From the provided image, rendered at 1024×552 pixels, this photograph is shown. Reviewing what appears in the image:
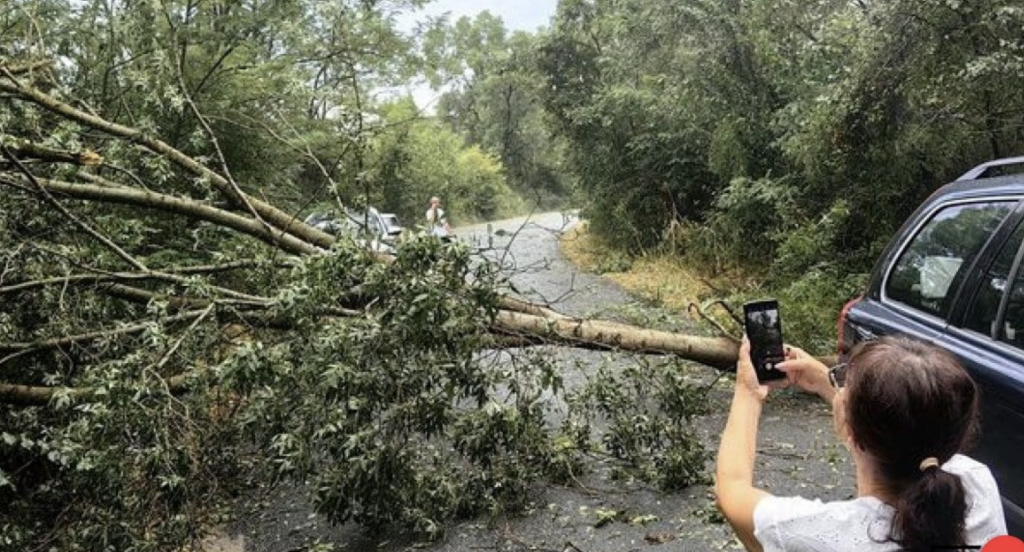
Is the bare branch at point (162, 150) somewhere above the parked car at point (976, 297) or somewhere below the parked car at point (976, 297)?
above

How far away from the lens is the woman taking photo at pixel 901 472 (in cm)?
127

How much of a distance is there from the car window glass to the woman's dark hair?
1.64 meters

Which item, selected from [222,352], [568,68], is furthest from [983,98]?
[568,68]

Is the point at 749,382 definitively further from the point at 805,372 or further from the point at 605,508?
the point at 605,508

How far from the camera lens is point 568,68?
59.9ft

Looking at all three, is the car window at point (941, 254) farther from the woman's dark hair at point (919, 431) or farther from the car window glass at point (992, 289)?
the woman's dark hair at point (919, 431)

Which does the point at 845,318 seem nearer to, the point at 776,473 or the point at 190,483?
the point at 776,473

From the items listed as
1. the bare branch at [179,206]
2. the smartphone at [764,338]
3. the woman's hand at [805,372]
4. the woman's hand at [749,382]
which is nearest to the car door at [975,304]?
the woman's hand at [805,372]

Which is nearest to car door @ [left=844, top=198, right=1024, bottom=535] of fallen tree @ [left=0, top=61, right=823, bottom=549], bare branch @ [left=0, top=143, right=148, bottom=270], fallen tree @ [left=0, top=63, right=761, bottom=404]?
fallen tree @ [left=0, top=61, right=823, bottom=549]

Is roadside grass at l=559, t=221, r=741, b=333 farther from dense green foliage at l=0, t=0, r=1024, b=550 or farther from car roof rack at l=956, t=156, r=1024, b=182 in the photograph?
car roof rack at l=956, t=156, r=1024, b=182

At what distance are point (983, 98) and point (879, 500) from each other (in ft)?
23.4

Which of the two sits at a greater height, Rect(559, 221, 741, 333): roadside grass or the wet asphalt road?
Rect(559, 221, 741, 333): roadside grass

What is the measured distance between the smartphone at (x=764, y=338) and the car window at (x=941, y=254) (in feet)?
4.84

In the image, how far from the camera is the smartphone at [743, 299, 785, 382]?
1.80 m
